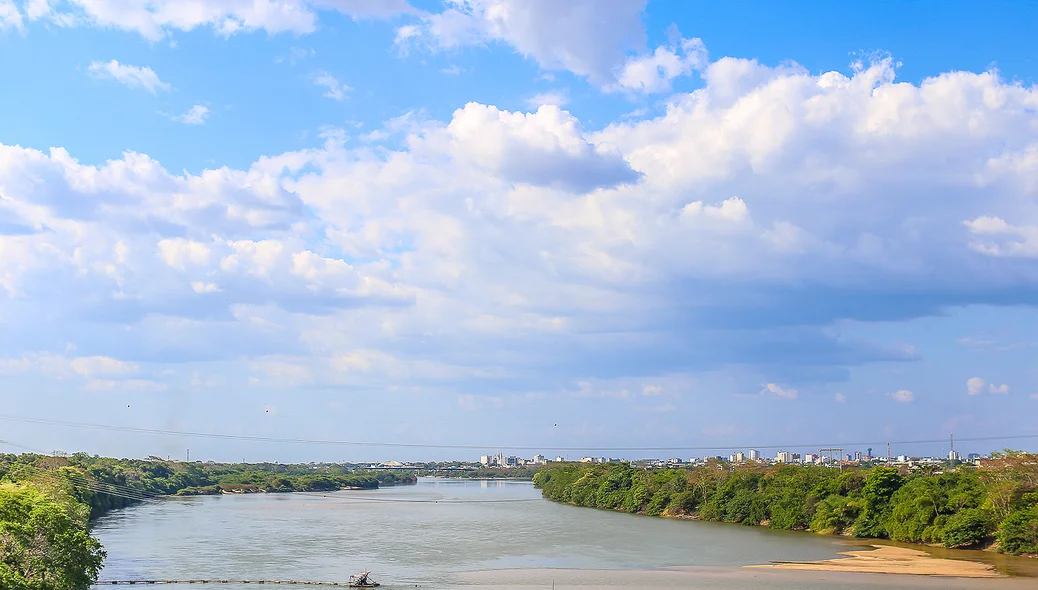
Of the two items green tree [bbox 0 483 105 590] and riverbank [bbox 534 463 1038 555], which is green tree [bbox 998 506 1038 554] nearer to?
riverbank [bbox 534 463 1038 555]

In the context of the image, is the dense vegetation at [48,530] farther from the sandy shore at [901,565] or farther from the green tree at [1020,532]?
the green tree at [1020,532]

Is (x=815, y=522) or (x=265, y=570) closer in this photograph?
(x=265, y=570)

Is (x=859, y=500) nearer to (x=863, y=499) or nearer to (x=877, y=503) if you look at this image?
(x=863, y=499)

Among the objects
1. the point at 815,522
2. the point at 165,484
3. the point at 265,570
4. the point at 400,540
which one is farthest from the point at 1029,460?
the point at 165,484

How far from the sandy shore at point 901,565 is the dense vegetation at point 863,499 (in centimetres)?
419

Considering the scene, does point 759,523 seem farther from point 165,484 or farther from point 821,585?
point 165,484

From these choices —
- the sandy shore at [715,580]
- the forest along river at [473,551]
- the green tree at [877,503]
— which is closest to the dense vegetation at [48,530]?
the forest along river at [473,551]

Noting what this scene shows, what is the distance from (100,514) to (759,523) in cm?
5914

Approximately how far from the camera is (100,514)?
7562 cm

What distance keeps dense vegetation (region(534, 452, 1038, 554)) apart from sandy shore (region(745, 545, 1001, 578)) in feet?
13.7

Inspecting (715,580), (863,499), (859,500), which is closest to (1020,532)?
(863,499)

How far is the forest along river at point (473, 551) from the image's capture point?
3934 cm

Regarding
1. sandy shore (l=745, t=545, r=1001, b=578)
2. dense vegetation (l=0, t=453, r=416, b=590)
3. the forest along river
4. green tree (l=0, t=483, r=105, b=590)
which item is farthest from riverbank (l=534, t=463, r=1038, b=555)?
green tree (l=0, t=483, r=105, b=590)

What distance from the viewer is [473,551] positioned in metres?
51.2
